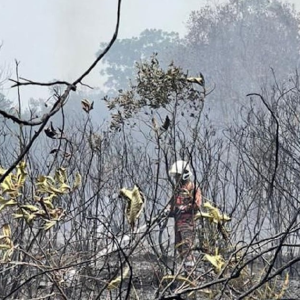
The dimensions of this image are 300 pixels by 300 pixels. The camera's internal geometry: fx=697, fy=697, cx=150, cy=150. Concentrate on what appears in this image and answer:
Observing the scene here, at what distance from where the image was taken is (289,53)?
33938mm

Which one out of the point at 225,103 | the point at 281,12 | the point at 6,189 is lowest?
the point at 6,189

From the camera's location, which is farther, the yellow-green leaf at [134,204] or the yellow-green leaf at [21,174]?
the yellow-green leaf at [21,174]

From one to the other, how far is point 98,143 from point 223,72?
29084 millimetres

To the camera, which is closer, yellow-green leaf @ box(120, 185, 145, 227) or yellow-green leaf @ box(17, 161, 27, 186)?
yellow-green leaf @ box(120, 185, 145, 227)

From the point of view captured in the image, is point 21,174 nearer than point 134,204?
No

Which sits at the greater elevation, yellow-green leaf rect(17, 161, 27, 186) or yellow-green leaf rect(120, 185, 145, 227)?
yellow-green leaf rect(17, 161, 27, 186)

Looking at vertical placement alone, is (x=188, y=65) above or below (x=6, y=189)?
above

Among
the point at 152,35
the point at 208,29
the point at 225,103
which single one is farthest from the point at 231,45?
the point at 152,35

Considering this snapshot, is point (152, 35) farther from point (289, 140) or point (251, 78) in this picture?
point (289, 140)

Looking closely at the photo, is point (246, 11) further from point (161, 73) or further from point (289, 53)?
point (161, 73)

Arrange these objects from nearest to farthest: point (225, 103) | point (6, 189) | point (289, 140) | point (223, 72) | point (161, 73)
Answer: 1. point (6, 189)
2. point (161, 73)
3. point (289, 140)
4. point (225, 103)
5. point (223, 72)

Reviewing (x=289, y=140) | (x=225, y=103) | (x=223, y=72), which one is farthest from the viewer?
(x=223, y=72)

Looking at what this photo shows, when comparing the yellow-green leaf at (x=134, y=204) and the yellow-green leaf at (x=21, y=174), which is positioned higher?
the yellow-green leaf at (x=21, y=174)

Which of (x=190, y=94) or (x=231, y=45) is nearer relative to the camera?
(x=190, y=94)
